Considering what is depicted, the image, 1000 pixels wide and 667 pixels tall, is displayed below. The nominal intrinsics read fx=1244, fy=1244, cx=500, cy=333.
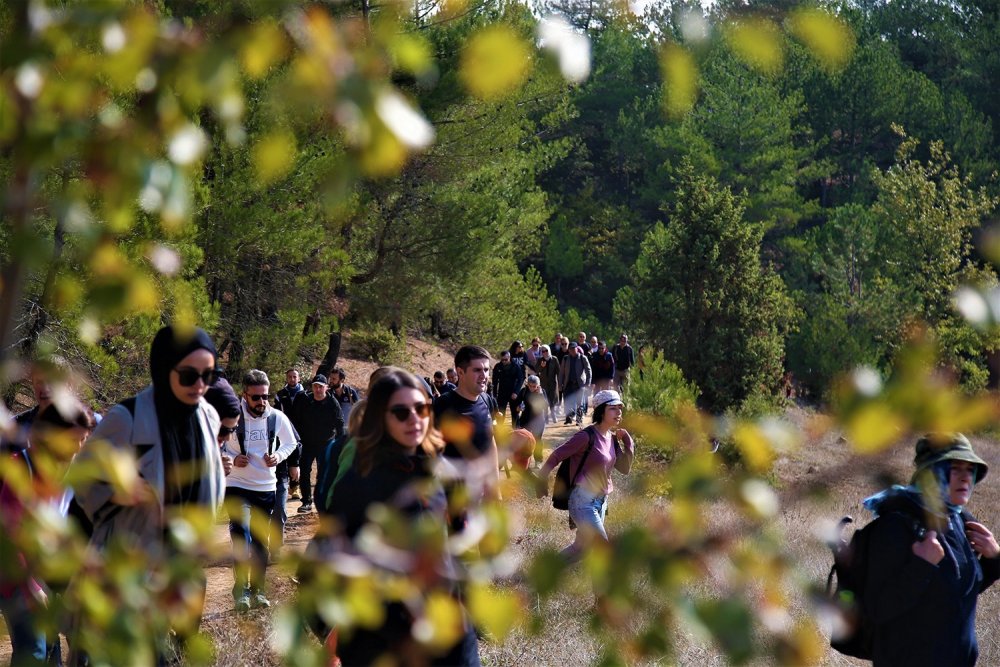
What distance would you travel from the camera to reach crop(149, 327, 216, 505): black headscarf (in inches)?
187

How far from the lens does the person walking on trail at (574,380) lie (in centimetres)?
2464

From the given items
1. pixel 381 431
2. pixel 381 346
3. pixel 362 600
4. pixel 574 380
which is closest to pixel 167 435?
pixel 381 431

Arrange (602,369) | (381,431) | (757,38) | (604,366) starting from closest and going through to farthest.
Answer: (757,38)
(381,431)
(604,366)
(602,369)

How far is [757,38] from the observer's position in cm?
197

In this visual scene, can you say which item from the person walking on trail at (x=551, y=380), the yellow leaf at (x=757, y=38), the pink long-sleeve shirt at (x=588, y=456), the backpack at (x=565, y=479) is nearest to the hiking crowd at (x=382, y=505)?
the yellow leaf at (x=757, y=38)

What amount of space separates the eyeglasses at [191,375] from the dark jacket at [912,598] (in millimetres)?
2808

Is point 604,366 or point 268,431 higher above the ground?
point 268,431

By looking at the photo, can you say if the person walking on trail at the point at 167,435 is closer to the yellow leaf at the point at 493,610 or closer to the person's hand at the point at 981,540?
the yellow leaf at the point at 493,610

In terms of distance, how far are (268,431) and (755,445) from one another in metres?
7.15

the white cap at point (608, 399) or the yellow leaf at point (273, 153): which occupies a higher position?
the yellow leaf at point (273, 153)

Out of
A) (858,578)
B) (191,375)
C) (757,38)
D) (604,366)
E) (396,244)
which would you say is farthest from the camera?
(604,366)

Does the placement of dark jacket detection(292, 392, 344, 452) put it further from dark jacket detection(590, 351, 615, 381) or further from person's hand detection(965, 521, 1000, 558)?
dark jacket detection(590, 351, 615, 381)

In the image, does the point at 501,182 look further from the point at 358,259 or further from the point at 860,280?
the point at 860,280

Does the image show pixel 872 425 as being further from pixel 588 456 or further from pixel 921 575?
pixel 588 456
